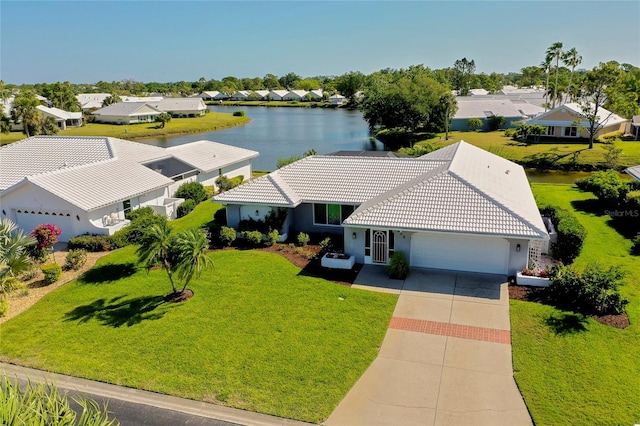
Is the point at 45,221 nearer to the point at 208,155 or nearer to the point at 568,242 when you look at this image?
the point at 208,155

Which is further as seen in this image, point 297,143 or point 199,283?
point 297,143

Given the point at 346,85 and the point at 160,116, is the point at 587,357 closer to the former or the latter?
the point at 160,116

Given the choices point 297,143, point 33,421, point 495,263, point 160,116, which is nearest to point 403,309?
point 495,263

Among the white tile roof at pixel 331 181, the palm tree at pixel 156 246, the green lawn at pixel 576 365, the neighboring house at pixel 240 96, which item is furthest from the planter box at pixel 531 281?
the neighboring house at pixel 240 96

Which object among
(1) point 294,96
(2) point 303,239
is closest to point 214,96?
(1) point 294,96

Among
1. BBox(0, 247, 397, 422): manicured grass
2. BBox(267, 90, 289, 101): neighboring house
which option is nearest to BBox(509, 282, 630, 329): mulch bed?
BBox(0, 247, 397, 422): manicured grass

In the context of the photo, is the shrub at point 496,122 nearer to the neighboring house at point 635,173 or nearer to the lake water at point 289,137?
the lake water at point 289,137

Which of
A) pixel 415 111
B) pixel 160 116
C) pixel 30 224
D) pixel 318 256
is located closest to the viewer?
pixel 318 256
